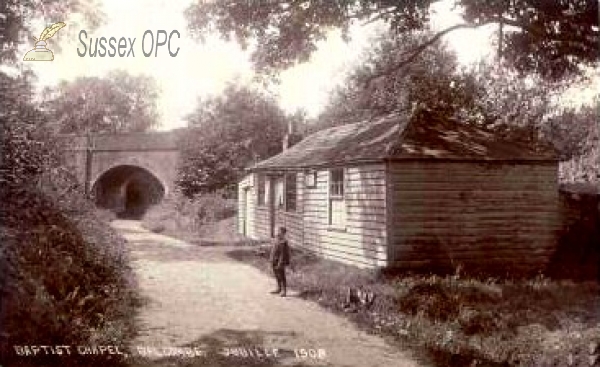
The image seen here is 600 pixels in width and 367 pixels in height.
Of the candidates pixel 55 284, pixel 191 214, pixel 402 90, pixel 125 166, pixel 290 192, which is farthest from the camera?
pixel 125 166

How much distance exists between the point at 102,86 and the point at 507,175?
6602cm

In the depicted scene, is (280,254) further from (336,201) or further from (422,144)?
(422,144)

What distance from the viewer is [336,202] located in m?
17.7

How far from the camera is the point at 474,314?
10930 mm

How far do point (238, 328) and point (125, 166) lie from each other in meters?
36.7

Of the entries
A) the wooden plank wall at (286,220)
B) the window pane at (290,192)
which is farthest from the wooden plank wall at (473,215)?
the window pane at (290,192)

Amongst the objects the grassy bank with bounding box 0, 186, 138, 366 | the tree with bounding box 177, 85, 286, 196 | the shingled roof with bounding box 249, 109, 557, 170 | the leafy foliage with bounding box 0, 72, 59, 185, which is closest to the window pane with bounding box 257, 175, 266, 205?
the shingled roof with bounding box 249, 109, 557, 170

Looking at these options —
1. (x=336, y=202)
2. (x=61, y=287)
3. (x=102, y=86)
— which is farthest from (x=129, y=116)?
(x=61, y=287)

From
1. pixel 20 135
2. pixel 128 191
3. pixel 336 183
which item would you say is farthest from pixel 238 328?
pixel 128 191

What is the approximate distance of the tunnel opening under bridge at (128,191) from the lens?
1836 inches

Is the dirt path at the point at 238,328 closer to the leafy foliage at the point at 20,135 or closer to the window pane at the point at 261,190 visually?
the leafy foliage at the point at 20,135

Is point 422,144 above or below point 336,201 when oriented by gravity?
above

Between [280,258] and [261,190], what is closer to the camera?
[280,258]

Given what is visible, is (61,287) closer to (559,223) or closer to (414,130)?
(414,130)
